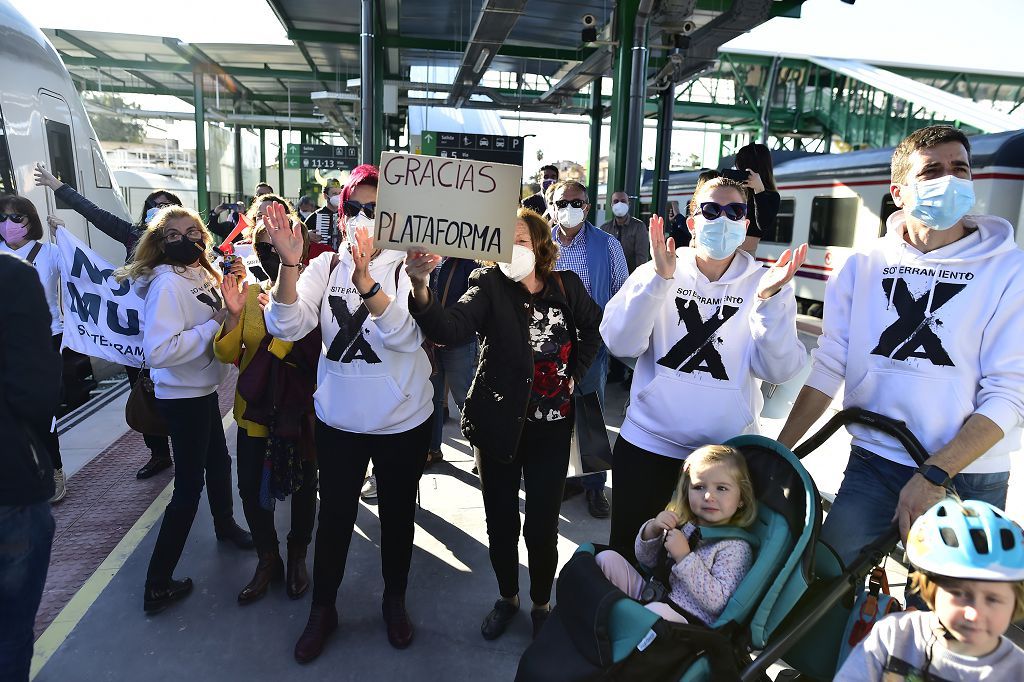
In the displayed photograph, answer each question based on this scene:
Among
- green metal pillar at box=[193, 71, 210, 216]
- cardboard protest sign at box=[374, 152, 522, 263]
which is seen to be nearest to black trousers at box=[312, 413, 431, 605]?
cardboard protest sign at box=[374, 152, 522, 263]

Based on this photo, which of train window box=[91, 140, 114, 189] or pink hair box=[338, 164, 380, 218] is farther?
train window box=[91, 140, 114, 189]

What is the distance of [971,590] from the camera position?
1.81m

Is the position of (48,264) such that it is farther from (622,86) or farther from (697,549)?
(622,86)

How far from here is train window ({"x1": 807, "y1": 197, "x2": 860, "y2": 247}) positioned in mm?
Answer: 12859

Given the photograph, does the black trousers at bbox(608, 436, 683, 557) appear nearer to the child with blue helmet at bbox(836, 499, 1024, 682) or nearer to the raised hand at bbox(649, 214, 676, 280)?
the raised hand at bbox(649, 214, 676, 280)

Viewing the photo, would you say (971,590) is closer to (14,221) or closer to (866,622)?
(866,622)

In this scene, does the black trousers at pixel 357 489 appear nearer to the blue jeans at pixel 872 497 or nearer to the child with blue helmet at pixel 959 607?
the blue jeans at pixel 872 497

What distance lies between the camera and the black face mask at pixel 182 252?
11.5 feet

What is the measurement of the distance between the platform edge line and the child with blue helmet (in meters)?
3.09

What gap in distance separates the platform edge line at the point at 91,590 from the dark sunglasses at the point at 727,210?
3.15 m

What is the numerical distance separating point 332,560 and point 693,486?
5.75ft

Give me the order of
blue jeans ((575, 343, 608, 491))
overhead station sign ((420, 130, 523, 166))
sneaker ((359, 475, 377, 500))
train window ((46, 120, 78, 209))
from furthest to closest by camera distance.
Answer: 1. overhead station sign ((420, 130, 523, 166))
2. train window ((46, 120, 78, 209))
3. sneaker ((359, 475, 377, 500))
4. blue jeans ((575, 343, 608, 491))

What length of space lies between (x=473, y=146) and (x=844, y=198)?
7082 mm

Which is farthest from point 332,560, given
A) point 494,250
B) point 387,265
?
point 494,250
